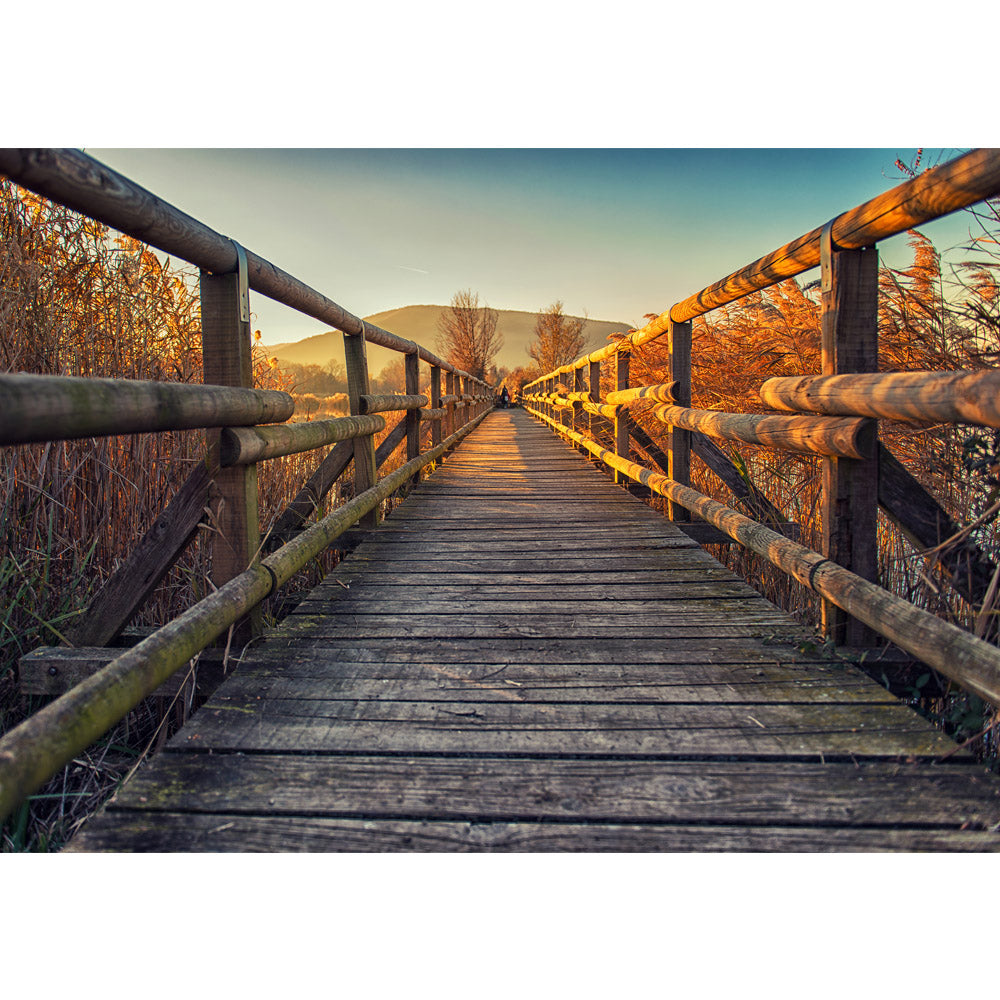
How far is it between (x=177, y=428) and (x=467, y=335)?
3697 cm

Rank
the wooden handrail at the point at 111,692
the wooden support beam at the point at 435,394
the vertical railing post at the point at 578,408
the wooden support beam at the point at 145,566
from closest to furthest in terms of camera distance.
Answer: the wooden handrail at the point at 111,692
the wooden support beam at the point at 145,566
the wooden support beam at the point at 435,394
the vertical railing post at the point at 578,408

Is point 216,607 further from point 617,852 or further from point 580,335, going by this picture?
point 580,335

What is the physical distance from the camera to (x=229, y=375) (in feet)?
6.65

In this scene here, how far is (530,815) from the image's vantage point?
1.26m

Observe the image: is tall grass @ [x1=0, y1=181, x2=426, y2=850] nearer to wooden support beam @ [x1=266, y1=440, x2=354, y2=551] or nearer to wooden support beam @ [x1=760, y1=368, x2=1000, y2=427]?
wooden support beam @ [x1=266, y1=440, x2=354, y2=551]

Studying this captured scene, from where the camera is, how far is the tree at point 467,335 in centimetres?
3694

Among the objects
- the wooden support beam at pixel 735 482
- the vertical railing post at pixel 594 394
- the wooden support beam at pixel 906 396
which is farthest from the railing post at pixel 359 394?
the vertical railing post at pixel 594 394

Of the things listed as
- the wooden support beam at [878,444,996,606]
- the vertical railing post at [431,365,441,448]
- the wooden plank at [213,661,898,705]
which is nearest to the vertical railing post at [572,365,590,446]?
the vertical railing post at [431,365,441,448]

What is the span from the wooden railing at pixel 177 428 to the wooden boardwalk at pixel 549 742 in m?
0.23

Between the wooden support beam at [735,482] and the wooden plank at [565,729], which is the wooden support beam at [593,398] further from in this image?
the wooden plank at [565,729]

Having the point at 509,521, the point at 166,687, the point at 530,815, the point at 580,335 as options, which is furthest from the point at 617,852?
the point at 580,335

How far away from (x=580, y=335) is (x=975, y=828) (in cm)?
3762

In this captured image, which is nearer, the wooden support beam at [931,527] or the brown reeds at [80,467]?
the wooden support beam at [931,527]

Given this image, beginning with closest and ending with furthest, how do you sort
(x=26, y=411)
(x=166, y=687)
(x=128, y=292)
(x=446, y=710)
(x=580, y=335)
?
1. (x=26, y=411)
2. (x=446, y=710)
3. (x=166, y=687)
4. (x=128, y=292)
5. (x=580, y=335)
